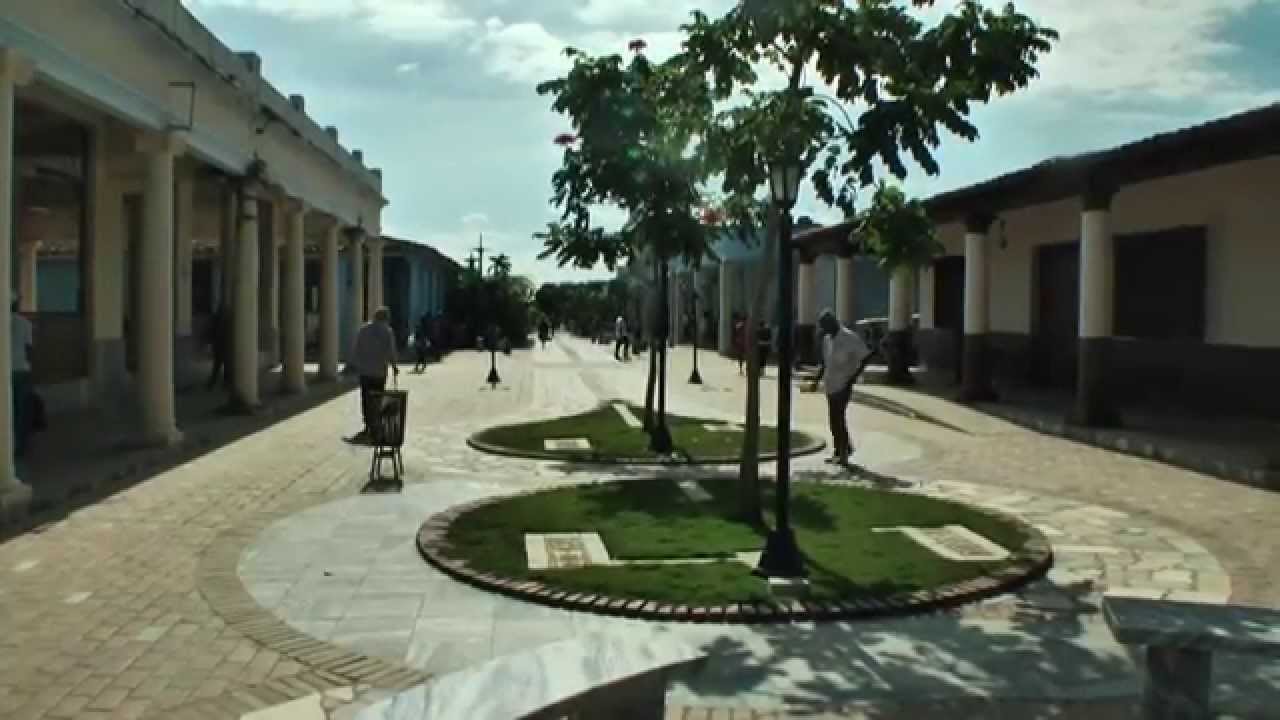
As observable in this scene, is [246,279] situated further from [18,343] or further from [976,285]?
[976,285]

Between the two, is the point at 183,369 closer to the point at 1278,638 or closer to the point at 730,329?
the point at 1278,638

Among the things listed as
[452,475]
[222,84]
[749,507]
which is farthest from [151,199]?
[749,507]

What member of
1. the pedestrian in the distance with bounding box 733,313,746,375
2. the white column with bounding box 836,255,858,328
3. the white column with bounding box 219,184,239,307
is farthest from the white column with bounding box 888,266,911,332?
the white column with bounding box 219,184,239,307

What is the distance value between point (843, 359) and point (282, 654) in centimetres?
844

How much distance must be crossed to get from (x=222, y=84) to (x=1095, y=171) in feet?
37.6

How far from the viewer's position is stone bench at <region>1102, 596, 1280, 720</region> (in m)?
4.12

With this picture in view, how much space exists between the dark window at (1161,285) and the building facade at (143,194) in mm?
13943

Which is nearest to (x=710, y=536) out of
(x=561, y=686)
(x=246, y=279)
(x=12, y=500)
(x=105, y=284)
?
(x=561, y=686)

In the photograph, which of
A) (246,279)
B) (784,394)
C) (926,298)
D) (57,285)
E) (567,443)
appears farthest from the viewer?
(926,298)

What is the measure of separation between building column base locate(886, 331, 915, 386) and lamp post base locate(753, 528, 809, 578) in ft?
61.1

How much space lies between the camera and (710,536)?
8.34 metres

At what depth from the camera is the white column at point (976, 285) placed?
19766 millimetres


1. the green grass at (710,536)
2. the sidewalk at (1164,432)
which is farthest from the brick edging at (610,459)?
the sidewalk at (1164,432)

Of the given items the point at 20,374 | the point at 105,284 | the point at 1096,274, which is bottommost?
the point at 20,374
